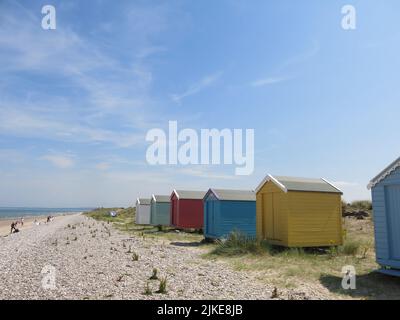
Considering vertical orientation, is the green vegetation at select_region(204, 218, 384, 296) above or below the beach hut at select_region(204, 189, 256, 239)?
below

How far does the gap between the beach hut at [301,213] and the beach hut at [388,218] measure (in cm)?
451

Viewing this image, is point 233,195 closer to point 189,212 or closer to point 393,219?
point 189,212

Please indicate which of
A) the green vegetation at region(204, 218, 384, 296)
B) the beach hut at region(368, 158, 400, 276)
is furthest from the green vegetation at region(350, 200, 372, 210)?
the beach hut at region(368, 158, 400, 276)

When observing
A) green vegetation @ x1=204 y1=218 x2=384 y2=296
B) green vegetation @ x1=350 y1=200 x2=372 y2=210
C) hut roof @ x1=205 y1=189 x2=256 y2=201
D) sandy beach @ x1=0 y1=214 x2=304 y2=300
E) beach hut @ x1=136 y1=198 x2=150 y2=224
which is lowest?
sandy beach @ x1=0 y1=214 x2=304 y2=300

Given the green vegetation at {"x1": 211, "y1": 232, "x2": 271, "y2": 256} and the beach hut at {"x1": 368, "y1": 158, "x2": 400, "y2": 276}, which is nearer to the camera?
the beach hut at {"x1": 368, "y1": 158, "x2": 400, "y2": 276}

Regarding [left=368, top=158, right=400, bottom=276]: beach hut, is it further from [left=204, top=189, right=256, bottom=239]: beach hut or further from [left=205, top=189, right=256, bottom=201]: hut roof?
[left=205, top=189, right=256, bottom=201]: hut roof

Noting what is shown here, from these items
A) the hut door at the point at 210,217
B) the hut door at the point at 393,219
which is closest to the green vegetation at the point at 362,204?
the hut door at the point at 210,217

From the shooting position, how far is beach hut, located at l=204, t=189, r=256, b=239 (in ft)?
65.3

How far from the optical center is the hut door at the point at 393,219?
388 inches

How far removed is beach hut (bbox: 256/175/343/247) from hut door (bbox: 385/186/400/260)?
4.90 meters

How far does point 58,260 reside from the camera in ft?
44.6

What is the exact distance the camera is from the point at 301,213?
15.0 m

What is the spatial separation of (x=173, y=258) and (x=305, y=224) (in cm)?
567

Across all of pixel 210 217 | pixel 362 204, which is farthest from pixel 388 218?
pixel 362 204
